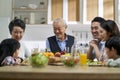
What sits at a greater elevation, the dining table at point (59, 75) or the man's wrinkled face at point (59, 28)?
the man's wrinkled face at point (59, 28)

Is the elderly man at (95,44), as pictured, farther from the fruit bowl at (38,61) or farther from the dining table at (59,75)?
the dining table at (59,75)

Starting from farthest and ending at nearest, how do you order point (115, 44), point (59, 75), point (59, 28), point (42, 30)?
point (42, 30) → point (59, 28) → point (115, 44) → point (59, 75)

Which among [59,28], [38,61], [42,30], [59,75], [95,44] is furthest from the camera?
[42,30]

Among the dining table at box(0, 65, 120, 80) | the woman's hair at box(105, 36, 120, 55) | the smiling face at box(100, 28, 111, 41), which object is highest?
the smiling face at box(100, 28, 111, 41)

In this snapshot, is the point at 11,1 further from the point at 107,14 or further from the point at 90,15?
the point at 107,14

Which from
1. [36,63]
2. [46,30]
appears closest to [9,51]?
[36,63]

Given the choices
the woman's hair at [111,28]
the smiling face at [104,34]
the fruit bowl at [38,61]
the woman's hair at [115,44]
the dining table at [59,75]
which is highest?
the woman's hair at [111,28]

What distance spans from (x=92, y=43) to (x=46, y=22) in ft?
5.50

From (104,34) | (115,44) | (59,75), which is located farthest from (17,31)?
(59,75)

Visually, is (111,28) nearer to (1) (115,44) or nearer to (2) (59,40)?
(1) (115,44)

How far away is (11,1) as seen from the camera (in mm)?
4363

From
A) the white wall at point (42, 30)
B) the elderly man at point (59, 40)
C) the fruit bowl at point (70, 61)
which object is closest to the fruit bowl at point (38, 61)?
the fruit bowl at point (70, 61)

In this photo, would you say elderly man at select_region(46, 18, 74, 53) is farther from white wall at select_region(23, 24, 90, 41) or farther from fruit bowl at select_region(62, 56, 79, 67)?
fruit bowl at select_region(62, 56, 79, 67)

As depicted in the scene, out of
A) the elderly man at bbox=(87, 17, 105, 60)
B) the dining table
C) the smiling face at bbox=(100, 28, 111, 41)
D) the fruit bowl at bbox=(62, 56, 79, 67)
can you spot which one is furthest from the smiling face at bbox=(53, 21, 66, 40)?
the dining table
